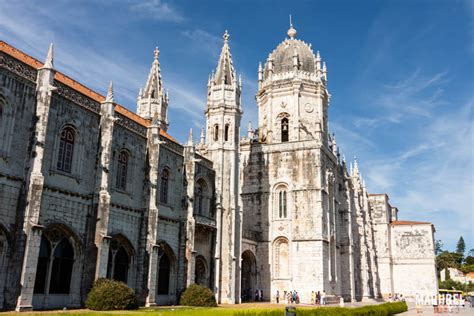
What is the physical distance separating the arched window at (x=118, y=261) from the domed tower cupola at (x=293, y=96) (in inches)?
851

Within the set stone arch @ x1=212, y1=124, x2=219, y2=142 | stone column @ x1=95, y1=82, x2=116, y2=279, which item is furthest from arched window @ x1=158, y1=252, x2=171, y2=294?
stone arch @ x1=212, y1=124, x2=219, y2=142

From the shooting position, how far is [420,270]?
64375 millimetres

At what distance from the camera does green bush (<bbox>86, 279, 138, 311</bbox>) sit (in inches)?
786

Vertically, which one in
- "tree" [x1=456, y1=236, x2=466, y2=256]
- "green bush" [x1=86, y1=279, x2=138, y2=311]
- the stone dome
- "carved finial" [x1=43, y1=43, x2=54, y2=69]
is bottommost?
"green bush" [x1=86, y1=279, x2=138, y2=311]

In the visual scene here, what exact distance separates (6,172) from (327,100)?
111 feet

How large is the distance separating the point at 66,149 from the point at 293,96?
85.8 feet

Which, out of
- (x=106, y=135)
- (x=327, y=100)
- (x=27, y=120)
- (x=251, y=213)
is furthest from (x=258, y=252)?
(x=27, y=120)

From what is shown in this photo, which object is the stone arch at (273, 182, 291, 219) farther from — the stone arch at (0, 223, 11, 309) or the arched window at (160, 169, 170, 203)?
the stone arch at (0, 223, 11, 309)

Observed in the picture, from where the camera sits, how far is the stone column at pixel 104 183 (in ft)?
72.7

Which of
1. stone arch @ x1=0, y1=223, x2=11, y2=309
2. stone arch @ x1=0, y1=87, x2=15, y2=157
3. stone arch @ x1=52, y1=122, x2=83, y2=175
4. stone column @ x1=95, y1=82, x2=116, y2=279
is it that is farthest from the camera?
stone column @ x1=95, y1=82, x2=116, y2=279

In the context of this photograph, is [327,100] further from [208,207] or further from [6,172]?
A: [6,172]

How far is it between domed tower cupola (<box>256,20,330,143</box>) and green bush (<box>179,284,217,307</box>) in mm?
19287

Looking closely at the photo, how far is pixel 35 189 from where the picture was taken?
19141 mm

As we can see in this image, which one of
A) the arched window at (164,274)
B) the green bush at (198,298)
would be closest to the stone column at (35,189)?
the arched window at (164,274)
